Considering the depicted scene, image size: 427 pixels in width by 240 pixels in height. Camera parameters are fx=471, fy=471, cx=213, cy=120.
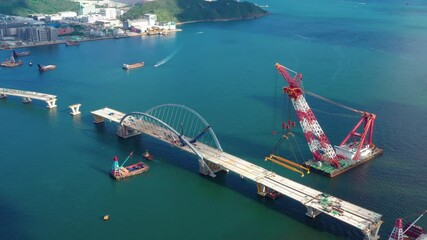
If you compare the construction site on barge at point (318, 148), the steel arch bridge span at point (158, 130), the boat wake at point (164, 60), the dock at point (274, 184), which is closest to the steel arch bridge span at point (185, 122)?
the steel arch bridge span at point (158, 130)

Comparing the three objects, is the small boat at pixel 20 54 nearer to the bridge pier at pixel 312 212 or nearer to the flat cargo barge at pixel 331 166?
the flat cargo barge at pixel 331 166

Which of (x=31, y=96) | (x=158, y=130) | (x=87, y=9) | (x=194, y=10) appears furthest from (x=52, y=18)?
(x=158, y=130)

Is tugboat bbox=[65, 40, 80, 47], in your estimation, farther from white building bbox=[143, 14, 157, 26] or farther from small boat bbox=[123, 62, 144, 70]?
small boat bbox=[123, 62, 144, 70]

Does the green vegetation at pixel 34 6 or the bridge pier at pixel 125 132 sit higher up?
the green vegetation at pixel 34 6

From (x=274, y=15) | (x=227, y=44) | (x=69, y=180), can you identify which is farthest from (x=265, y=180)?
(x=274, y=15)

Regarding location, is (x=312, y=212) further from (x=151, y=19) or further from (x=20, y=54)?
(x=151, y=19)

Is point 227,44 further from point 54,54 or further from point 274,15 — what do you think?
point 274,15
